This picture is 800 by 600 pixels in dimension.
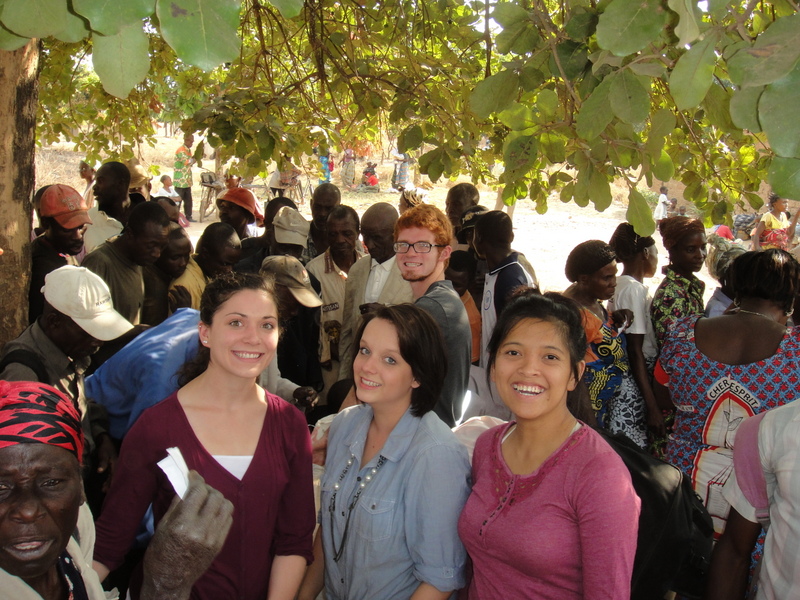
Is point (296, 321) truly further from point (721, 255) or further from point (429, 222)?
point (721, 255)

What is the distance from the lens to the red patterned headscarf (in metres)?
1.50

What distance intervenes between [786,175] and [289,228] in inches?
160

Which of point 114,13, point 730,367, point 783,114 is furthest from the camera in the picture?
point 730,367

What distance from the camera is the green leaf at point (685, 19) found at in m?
0.95

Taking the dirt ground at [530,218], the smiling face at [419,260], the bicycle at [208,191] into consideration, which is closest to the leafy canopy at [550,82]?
the smiling face at [419,260]

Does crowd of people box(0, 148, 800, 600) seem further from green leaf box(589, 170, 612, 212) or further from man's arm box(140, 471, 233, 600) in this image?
green leaf box(589, 170, 612, 212)

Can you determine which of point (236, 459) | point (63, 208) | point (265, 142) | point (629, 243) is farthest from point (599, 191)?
point (63, 208)

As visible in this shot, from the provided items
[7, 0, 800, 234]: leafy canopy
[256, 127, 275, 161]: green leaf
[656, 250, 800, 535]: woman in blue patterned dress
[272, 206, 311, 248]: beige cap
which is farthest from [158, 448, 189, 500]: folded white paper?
[272, 206, 311, 248]: beige cap

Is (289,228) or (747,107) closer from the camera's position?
(747,107)

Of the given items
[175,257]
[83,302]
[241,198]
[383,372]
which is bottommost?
[383,372]

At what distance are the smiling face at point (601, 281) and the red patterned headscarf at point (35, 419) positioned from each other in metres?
2.82

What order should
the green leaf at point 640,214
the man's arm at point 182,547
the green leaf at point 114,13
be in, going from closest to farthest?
the green leaf at point 114,13
the man's arm at point 182,547
the green leaf at point 640,214

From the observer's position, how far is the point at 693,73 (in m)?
1.16

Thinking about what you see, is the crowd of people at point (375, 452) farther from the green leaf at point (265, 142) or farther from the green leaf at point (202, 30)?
the green leaf at point (202, 30)
